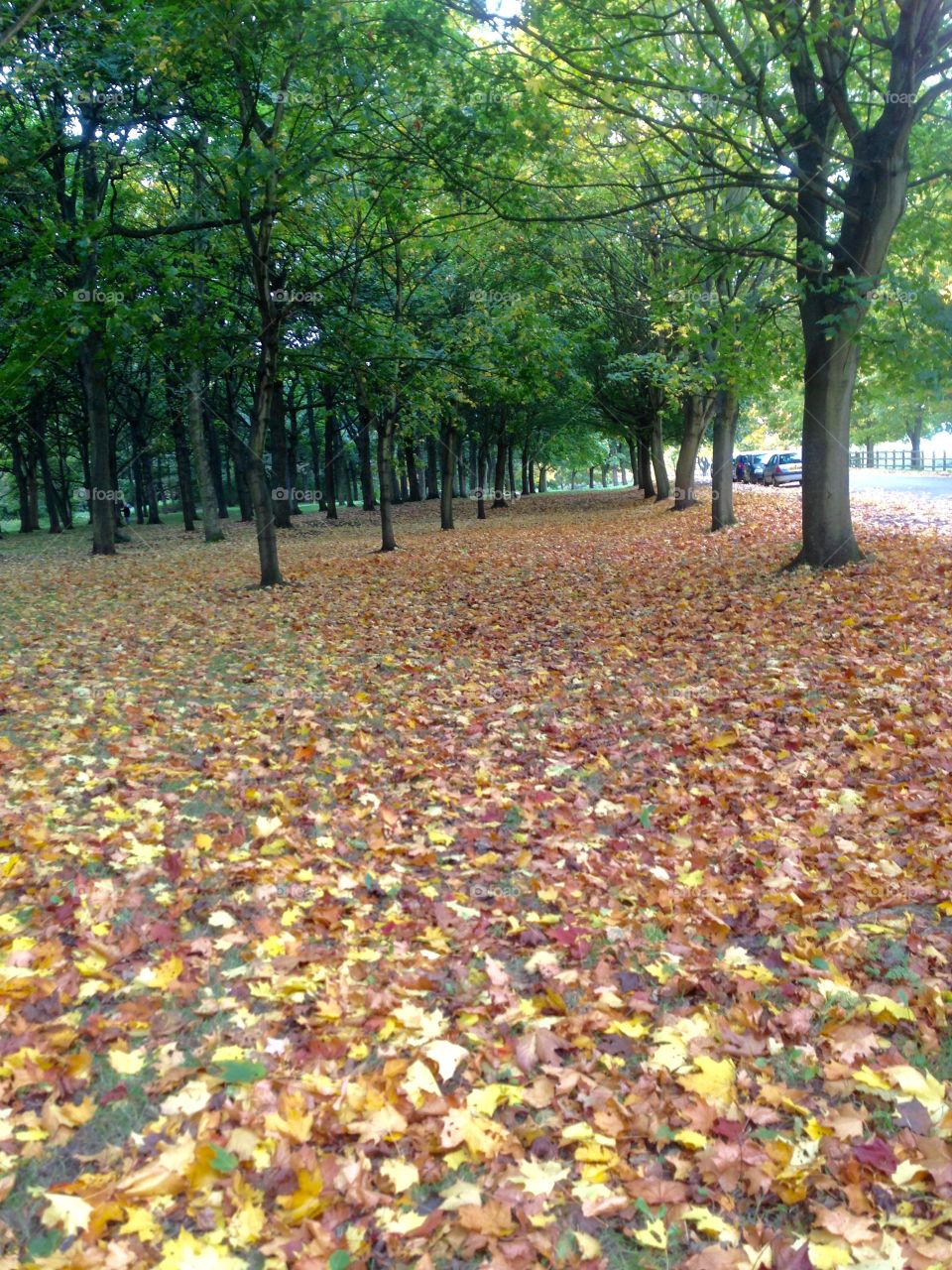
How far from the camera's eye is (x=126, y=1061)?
11.2 ft

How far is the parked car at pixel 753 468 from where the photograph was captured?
45344 millimetres

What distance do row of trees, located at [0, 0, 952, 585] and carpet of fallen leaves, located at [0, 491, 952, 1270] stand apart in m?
5.28

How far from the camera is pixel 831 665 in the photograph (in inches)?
324

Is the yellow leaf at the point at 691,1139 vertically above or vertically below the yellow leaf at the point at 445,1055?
below

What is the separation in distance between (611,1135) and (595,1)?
11589 mm

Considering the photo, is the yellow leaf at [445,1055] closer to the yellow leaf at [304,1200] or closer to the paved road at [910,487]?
the yellow leaf at [304,1200]

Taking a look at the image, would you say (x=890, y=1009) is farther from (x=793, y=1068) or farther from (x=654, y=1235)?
(x=654, y=1235)

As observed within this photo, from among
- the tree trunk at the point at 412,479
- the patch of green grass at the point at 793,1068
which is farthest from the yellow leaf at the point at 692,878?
the tree trunk at the point at 412,479

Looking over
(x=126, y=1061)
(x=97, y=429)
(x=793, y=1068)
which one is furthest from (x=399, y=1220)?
(x=97, y=429)

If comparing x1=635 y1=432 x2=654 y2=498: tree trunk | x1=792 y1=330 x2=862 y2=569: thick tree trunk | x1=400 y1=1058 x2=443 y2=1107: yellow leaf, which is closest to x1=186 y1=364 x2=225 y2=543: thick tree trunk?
x1=792 y1=330 x2=862 y2=569: thick tree trunk

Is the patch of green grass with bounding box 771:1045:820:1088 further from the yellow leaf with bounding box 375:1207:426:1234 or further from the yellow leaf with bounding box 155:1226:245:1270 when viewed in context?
the yellow leaf with bounding box 155:1226:245:1270

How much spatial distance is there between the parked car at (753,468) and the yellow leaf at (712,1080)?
43.8 m

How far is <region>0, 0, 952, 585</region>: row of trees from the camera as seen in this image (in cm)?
1059

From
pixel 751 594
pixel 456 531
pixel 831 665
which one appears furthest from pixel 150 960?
pixel 456 531
